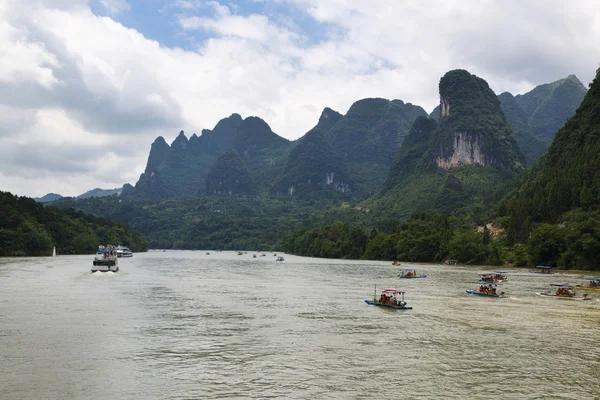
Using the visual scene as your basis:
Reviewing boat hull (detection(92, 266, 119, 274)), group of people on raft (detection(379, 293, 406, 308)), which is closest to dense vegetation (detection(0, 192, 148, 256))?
boat hull (detection(92, 266, 119, 274))

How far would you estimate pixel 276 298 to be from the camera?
191 feet

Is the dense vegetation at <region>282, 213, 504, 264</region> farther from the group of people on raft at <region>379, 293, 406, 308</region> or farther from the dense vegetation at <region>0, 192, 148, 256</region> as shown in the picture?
the group of people on raft at <region>379, 293, 406, 308</region>

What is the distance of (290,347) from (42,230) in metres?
126

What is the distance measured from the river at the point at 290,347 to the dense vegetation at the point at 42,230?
76215 millimetres

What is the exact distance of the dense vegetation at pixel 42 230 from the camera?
420 feet

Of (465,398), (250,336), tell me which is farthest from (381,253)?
(465,398)

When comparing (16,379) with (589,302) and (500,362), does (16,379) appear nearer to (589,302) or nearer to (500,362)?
(500,362)

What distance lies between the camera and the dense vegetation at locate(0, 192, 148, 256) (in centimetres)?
12788

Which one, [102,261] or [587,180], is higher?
[587,180]

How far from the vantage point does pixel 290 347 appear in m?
33.0

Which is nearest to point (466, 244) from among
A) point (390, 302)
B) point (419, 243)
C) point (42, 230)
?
point (419, 243)

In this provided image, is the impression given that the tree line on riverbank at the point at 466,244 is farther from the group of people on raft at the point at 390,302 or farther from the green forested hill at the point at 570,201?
the group of people on raft at the point at 390,302

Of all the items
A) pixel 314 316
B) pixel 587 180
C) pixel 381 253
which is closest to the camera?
pixel 314 316

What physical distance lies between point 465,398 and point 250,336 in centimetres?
1641
